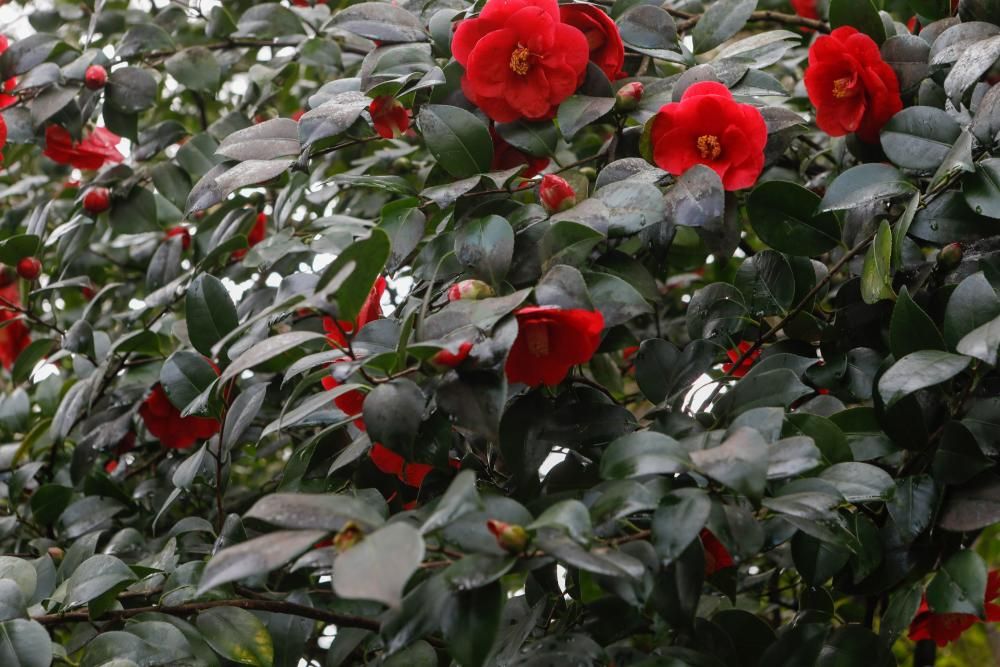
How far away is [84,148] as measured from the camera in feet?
4.73

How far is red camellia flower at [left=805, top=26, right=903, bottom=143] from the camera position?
98 centimetres

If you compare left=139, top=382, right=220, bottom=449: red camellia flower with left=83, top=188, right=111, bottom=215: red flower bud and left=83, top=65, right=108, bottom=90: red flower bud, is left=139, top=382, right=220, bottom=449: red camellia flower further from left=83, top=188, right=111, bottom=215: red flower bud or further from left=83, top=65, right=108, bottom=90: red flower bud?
left=83, top=65, right=108, bottom=90: red flower bud

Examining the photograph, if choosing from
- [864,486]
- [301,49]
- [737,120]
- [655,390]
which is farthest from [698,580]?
[301,49]

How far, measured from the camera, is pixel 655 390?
0.95m

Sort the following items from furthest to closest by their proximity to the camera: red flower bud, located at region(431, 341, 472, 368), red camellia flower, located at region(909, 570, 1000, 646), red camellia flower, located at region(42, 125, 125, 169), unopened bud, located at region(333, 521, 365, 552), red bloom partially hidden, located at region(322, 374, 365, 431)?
red camellia flower, located at region(42, 125, 125, 169) → red camellia flower, located at region(909, 570, 1000, 646) → red bloom partially hidden, located at region(322, 374, 365, 431) → red flower bud, located at region(431, 341, 472, 368) → unopened bud, located at region(333, 521, 365, 552)

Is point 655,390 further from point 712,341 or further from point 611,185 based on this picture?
point 611,185

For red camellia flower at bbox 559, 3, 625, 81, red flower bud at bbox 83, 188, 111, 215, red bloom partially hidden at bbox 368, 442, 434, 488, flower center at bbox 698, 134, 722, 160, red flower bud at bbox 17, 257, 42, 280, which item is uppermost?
red camellia flower at bbox 559, 3, 625, 81

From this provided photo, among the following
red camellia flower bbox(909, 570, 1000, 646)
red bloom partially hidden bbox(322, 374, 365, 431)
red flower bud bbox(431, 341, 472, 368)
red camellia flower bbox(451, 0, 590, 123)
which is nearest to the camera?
red flower bud bbox(431, 341, 472, 368)

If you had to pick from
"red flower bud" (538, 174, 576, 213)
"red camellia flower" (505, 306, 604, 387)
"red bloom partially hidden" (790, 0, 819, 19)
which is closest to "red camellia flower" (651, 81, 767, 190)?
"red flower bud" (538, 174, 576, 213)

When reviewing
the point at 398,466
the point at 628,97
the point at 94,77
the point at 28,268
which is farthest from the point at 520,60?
the point at 28,268

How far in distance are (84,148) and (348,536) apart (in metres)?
1.06

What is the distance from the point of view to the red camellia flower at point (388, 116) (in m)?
1.02

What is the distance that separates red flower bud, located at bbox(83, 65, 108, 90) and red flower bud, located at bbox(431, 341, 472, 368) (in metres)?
0.83

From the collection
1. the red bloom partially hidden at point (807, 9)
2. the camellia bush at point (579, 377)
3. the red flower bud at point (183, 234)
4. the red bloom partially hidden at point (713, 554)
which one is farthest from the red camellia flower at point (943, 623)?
the red flower bud at point (183, 234)
